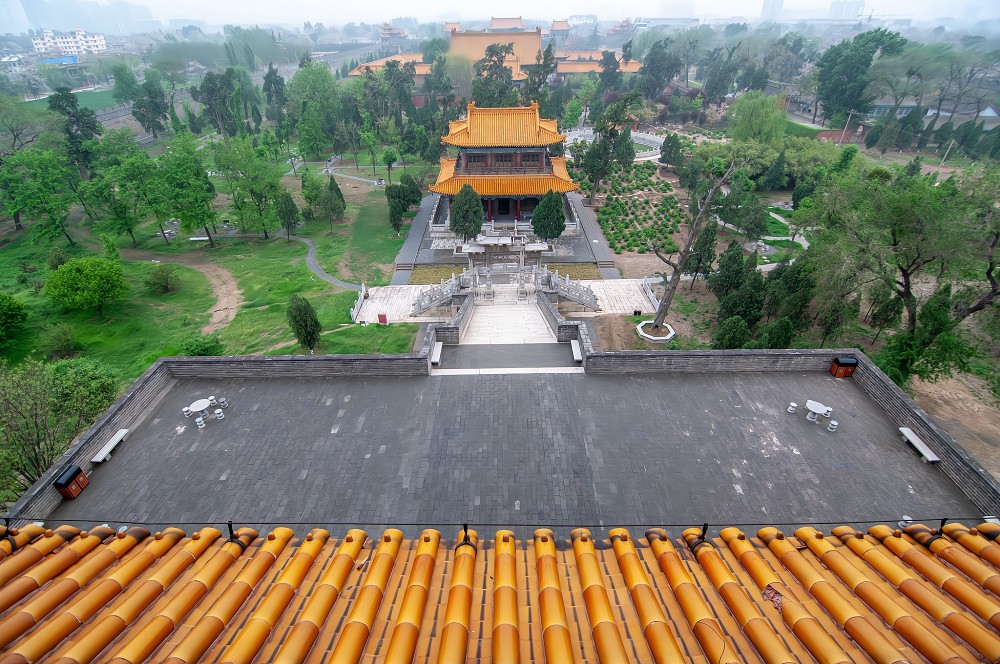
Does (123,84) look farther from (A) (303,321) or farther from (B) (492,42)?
(A) (303,321)

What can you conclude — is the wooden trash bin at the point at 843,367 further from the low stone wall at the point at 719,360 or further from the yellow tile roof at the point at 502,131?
the yellow tile roof at the point at 502,131

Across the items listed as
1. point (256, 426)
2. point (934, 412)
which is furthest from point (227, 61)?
point (934, 412)

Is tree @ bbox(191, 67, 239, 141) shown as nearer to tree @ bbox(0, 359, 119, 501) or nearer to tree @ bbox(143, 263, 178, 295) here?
tree @ bbox(143, 263, 178, 295)

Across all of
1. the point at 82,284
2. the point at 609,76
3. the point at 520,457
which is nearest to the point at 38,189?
the point at 82,284

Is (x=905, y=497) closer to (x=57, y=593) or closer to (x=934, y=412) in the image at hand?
(x=934, y=412)

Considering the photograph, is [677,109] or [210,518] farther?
[677,109]

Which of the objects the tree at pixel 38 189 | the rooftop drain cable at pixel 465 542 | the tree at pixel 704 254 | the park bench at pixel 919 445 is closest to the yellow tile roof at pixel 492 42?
the tree at pixel 38 189

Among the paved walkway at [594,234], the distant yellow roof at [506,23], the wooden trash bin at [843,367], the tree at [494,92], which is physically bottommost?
the paved walkway at [594,234]
